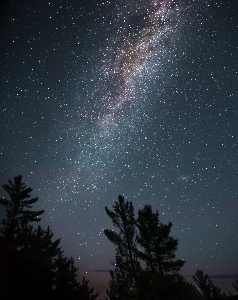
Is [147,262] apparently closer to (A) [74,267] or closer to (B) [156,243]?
(B) [156,243]

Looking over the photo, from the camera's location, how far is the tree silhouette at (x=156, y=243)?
65.0ft

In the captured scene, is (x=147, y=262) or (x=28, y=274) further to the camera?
(x=147, y=262)

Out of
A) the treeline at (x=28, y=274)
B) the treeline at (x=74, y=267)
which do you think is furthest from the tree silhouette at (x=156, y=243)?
the treeline at (x=28, y=274)

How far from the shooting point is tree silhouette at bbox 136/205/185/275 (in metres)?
19.8

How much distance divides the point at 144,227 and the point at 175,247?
11.8 ft

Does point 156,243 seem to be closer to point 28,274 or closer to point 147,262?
point 147,262

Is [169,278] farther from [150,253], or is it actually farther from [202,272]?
[202,272]

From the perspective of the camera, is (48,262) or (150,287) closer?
(48,262)

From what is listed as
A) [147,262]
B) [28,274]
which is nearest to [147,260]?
[147,262]

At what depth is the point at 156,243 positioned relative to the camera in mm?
20672

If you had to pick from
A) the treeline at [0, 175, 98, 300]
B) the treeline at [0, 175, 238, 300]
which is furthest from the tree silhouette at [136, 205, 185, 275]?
the treeline at [0, 175, 98, 300]

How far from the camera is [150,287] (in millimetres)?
14906

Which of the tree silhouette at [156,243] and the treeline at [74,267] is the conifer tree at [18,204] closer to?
the treeline at [74,267]

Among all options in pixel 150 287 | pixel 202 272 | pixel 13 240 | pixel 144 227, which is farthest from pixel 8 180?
pixel 202 272
